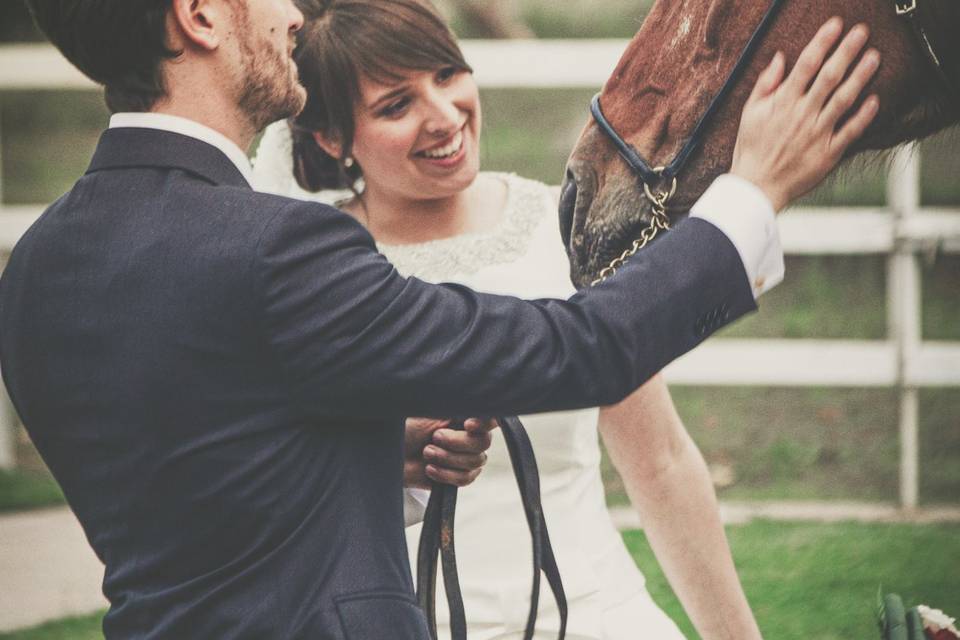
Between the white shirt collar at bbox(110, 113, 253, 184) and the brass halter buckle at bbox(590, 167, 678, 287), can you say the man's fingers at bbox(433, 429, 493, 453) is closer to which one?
the brass halter buckle at bbox(590, 167, 678, 287)

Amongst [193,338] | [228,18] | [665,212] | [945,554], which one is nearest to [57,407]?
[193,338]

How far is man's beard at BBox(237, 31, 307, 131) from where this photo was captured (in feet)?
5.19

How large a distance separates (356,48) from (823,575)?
256 cm

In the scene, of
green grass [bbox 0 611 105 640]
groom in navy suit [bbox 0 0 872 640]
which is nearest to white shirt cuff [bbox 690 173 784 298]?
groom in navy suit [bbox 0 0 872 640]

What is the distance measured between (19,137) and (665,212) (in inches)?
245

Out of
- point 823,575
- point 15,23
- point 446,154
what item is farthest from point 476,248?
point 15,23

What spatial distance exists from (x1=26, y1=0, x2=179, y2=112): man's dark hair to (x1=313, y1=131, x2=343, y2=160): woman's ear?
2.76 ft

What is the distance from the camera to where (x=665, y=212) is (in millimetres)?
1812

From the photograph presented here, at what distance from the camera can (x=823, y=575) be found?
4.00 metres

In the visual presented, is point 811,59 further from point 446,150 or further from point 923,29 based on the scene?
point 446,150

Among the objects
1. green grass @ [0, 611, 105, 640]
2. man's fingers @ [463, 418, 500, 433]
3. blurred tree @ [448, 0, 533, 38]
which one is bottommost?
green grass @ [0, 611, 105, 640]

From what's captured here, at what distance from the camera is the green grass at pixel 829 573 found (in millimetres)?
3732

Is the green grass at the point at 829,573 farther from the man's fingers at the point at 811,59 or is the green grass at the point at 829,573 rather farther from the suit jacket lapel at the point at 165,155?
the suit jacket lapel at the point at 165,155

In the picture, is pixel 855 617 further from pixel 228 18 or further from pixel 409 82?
pixel 228 18
